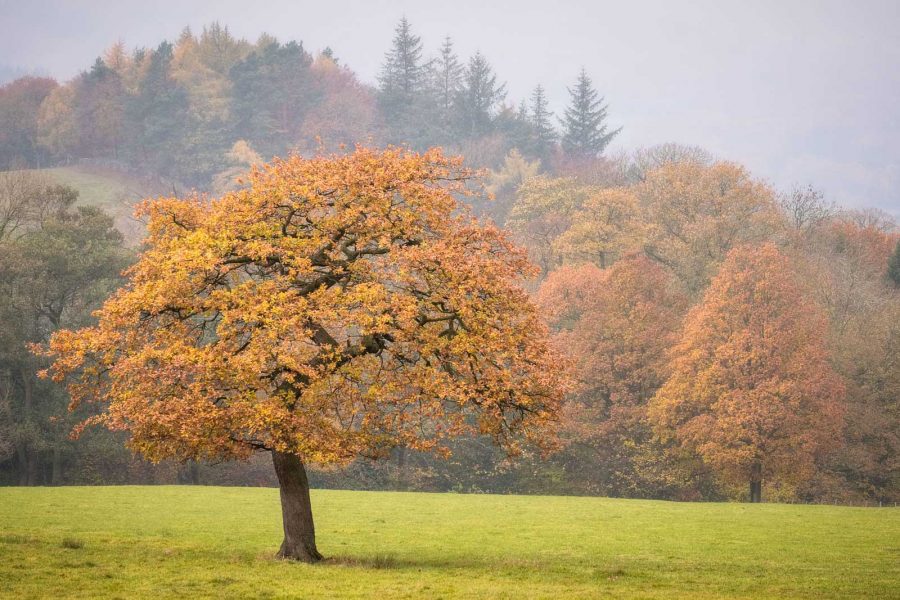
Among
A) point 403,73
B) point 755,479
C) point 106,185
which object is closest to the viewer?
point 755,479

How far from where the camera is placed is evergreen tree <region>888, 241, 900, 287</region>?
80.9 m

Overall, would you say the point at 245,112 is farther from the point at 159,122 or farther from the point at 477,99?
the point at 477,99

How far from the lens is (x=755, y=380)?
57.0 m

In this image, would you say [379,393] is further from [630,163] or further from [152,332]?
[630,163]

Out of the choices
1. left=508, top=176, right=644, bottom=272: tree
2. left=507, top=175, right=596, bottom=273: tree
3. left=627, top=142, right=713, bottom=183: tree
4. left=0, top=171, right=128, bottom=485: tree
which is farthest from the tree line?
left=0, top=171, right=128, bottom=485: tree

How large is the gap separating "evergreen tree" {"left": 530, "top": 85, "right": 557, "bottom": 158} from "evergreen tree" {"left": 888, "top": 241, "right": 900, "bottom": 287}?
7072 centimetres

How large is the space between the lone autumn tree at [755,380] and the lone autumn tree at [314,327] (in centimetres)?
3257

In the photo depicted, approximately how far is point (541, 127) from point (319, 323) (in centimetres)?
13613

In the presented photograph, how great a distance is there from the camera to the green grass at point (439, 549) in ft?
71.0

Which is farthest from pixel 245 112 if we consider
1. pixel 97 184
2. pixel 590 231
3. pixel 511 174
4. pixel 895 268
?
pixel 895 268

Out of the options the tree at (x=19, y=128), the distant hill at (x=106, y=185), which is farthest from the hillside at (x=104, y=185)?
the tree at (x=19, y=128)

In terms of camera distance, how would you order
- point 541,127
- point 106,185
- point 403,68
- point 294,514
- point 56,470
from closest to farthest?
point 294,514, point 56,470, point 106,185, point 541,127, point 403,68

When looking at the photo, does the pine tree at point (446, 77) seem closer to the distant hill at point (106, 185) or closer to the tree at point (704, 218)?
the distant hill at point (106, 185)

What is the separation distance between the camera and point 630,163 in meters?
124
